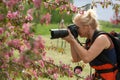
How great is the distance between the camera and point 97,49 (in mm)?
4633

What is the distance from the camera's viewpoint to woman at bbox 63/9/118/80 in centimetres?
464

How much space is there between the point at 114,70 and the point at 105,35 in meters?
0.41

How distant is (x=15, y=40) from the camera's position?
4.37m

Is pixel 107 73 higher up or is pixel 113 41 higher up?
pixel 113 41

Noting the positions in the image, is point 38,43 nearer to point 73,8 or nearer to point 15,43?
point 15,43

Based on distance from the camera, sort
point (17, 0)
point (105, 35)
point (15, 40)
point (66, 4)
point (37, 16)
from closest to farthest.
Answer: point (37, 16), point (17, 0), point (15, 40), point (105, 35), point (66, 4)

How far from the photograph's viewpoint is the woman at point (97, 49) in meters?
4.64

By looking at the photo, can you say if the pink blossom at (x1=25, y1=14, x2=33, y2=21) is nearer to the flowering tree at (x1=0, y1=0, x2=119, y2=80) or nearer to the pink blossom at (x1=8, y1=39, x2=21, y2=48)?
the flowering tree at (x1=0, y1=0, x2=119, y2=80)

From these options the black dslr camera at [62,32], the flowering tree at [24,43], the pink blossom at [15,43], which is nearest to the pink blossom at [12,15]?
the flowering tree at [24,43]

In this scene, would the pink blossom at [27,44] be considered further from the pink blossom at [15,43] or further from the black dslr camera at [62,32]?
the black dslr camera at [62,32]

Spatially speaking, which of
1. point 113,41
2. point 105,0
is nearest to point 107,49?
point 113,41

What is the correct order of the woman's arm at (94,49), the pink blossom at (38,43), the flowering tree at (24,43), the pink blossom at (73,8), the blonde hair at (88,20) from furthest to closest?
the pink blossom at (73,8) < the blonde hair at (88,20) < the woman's arm at (94,49) < the flowering tree at (24,43) < the pink blossom at (38,43)

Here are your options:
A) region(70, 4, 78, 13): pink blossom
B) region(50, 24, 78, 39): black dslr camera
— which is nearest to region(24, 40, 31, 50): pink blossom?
region(50, 24, 78, 39): black dslr camera

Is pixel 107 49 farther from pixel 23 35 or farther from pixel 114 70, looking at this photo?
pixel 23 35
